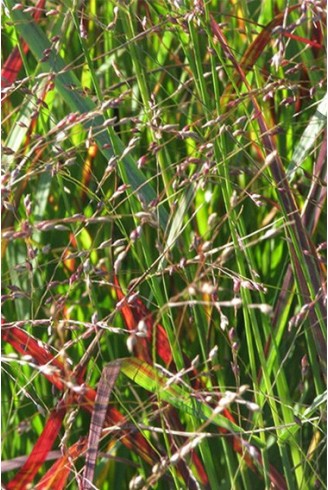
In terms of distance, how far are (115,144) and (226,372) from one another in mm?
383

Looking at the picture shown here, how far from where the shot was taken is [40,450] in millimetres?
988

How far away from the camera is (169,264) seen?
1.07 m

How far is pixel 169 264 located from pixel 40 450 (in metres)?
0.27

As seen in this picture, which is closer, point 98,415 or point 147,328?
point 98,415

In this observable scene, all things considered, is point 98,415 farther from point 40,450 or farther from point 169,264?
point 169,264

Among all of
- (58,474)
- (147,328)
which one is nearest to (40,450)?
(58,474)

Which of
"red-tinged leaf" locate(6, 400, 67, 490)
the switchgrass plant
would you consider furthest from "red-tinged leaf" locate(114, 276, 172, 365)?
"red-tinged leaf" locate(6, 400, 67, 490)

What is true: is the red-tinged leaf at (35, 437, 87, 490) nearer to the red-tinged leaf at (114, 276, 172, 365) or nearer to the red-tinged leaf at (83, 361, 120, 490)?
the red-tinged leaf at (83, 361, 120, 490)

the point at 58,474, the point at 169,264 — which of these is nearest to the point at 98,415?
the point at 58,474

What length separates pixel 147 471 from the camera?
3.59 feet

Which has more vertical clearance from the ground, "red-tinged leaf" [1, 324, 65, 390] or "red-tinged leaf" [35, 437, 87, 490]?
"red-tinged leaf" [1, 324, 65, 390]

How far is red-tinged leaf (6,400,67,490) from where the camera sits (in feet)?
3.21

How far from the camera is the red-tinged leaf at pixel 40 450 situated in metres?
0.98

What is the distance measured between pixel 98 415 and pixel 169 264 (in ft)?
0.76
